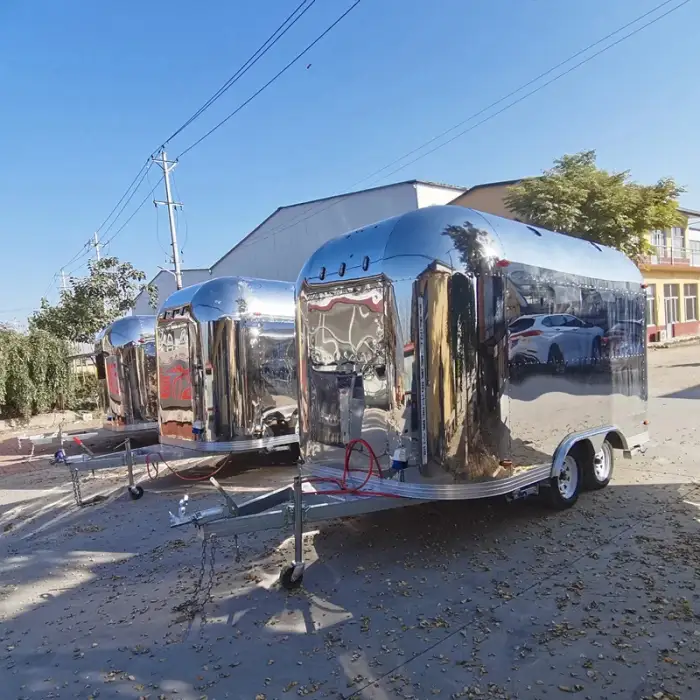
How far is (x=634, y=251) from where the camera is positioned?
18.5 metres

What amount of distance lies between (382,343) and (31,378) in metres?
15.6

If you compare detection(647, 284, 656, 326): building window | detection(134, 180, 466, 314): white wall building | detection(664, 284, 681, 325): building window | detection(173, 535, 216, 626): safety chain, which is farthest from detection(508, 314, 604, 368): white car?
detection(664, 284, 681, 325): building window

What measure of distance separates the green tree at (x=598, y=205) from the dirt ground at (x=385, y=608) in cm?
1194

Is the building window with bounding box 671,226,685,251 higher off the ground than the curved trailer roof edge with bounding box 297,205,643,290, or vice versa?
the building window with bounding box 671,226,685,251

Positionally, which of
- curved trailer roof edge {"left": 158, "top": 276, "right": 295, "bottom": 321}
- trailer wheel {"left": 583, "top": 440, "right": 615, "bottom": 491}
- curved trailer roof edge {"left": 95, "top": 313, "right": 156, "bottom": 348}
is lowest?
trailer wheel {"left": 583, "top": 440, "right": 615, "bottom": 491}

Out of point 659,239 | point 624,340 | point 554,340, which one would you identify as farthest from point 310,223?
point 554,340

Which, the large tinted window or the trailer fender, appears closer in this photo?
the large tinted window

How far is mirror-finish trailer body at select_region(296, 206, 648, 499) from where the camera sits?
4879mm

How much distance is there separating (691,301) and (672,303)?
3.20 metres

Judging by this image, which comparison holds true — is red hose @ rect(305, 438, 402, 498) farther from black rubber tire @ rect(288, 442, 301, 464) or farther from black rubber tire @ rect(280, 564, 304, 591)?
black rubber tire @ rect(288, 442, 301, 464)

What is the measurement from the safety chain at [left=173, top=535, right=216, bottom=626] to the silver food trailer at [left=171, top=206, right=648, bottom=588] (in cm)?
58

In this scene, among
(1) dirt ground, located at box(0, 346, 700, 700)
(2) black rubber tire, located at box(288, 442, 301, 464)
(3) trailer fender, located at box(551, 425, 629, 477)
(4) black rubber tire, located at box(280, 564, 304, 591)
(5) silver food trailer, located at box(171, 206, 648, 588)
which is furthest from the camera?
(2) black rubber tire, located at box(288, 442, 301, 464)

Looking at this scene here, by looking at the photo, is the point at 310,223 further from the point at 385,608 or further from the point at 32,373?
the point at 385,608

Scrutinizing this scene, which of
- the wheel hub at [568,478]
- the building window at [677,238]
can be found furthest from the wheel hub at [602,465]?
the building window at [677,238]
